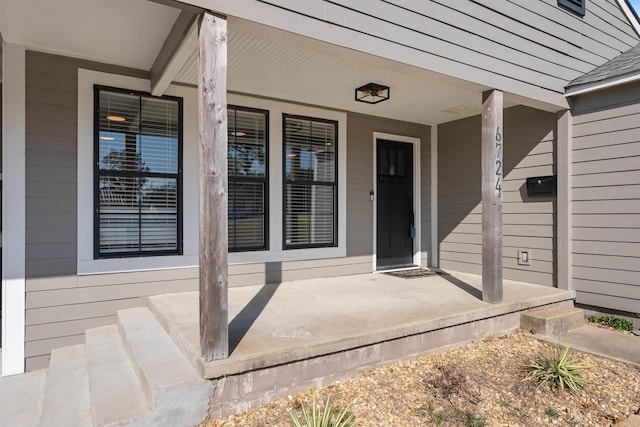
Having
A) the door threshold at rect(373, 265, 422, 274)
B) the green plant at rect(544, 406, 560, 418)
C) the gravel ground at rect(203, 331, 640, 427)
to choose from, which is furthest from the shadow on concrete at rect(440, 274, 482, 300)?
the green plant at rect(544, 406, 560, 418)

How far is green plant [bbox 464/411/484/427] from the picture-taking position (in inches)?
88.2

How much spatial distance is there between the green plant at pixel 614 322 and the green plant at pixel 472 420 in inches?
106

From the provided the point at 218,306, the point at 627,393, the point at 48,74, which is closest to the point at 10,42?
the point at 48,74

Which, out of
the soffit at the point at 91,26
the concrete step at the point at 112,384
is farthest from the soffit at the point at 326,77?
the concrete step at the point at 112,384

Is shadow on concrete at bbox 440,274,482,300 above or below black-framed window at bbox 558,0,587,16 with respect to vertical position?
below

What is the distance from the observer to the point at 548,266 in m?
4.64

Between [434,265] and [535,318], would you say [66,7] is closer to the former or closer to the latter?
[535,318]

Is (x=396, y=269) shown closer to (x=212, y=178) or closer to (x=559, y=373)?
(x=559, y=373)

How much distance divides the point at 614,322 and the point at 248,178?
14.2 feet

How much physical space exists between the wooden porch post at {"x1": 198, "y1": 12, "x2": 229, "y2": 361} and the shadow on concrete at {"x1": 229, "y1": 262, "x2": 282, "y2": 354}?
280 mm

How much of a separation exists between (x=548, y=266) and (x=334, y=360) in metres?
3.35

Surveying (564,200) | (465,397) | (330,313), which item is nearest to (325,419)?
(465,397)

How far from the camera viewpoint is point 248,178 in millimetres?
4559

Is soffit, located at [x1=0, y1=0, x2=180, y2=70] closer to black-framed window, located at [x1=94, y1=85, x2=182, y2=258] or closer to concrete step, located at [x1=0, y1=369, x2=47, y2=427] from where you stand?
black-framed window, located at [x1=94, y1=85, x2=182, y2=258]
